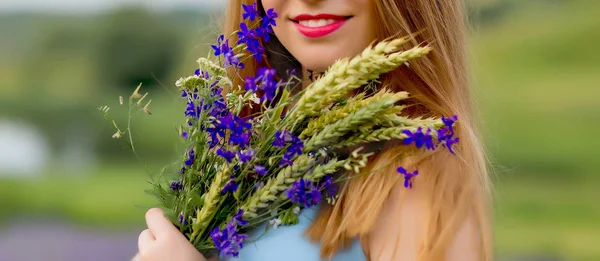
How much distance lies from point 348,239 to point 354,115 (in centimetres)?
30

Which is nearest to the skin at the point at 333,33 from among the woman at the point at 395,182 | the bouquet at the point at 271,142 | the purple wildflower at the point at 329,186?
the woman at the point at 395,182

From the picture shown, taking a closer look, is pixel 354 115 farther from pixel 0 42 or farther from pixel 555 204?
pixel 0 42

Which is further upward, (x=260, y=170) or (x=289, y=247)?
(x=260, y=170)

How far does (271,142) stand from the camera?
1942 millimetres

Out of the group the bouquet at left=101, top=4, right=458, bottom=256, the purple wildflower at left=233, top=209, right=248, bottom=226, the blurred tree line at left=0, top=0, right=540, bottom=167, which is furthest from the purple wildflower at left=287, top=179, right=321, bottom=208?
the blurred tree line at left=0, top=0, right=540, bottom=167

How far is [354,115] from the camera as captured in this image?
A: 1.83 metres

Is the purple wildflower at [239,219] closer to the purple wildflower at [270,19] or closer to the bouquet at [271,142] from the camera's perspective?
the bouquet at [271,142]

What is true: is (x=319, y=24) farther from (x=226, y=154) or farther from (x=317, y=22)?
(x=226, y=154)

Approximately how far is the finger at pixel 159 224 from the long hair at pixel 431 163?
0.94 ft

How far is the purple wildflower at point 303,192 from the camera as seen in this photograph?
187 centimetres

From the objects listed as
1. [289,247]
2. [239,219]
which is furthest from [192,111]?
[289,247]

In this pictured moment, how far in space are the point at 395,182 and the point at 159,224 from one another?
49 centimetres

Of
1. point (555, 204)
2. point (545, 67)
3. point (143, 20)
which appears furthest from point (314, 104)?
point (545, 67)

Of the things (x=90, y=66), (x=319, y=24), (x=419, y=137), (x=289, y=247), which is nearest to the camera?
(x=419, y=137)
